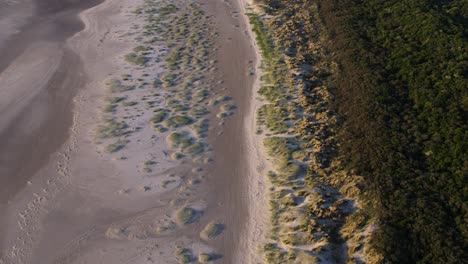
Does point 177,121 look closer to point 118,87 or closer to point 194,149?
point 194,149

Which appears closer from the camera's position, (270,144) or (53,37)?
(270,144)

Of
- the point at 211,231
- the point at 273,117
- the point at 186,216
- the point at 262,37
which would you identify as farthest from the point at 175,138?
the point at 262,37

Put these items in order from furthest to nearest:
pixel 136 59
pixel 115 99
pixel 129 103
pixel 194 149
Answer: pixel 136 59 < pixel 115 99 < pixel 129 103 < pixel 194 149

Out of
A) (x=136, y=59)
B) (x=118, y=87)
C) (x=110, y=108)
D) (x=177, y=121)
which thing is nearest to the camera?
(x=177, y=121)

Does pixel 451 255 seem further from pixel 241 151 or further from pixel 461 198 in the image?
pixel 241 151

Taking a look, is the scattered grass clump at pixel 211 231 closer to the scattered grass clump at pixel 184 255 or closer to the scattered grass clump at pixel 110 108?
the scattered grass clump at pixel 184 255

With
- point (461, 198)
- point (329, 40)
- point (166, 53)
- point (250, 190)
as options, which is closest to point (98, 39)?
point (166, 53)

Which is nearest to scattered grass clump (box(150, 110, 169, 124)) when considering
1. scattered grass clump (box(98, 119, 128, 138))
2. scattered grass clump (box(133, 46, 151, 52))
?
scattered grass clump (box(98, 119, 128, 138))
